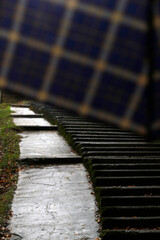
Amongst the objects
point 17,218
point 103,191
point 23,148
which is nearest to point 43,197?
point 17,218

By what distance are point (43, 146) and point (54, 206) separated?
9.03ft

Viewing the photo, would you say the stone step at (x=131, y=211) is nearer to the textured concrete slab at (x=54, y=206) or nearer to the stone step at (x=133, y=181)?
the textured concrete slab at (x=54, y=206)

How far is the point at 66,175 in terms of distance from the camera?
506 cm

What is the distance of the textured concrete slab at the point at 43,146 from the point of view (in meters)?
5.87

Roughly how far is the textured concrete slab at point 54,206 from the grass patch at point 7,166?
0.11m

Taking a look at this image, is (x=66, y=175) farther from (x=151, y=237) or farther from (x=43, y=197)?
(x=151, y=237)

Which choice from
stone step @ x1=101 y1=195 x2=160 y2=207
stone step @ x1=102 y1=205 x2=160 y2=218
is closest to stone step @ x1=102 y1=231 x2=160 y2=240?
stone step @ x1=102 y1=205 x2=160 y2=218

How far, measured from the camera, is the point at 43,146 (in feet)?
21.7

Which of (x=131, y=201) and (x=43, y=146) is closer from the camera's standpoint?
(x=131, y=201)

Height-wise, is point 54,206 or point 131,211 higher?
point 131,211

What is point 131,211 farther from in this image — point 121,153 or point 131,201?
point 121,153

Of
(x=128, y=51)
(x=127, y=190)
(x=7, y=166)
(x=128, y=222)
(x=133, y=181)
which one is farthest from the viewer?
(x=7, y=166)

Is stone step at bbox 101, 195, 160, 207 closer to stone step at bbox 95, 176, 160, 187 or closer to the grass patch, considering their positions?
stone step at bbox 95, 176, 160, 187

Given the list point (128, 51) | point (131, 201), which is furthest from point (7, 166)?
point (128, 51)
